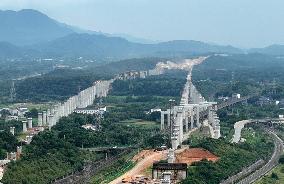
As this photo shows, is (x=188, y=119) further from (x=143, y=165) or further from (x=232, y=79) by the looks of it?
(x=232, y=79)

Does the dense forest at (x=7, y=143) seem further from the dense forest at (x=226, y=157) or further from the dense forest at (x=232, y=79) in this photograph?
the dense forest at (x=232, y=79)

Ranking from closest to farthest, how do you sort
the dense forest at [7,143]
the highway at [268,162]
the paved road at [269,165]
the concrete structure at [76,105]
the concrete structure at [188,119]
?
the paved road at [269,165]
the highway at [268,162]
the dense forest at [7,143]
the concrete structure at [188,119]
the concrete structure at [76,105]

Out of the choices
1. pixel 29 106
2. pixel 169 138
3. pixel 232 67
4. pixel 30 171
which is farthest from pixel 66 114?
pixel 232 67

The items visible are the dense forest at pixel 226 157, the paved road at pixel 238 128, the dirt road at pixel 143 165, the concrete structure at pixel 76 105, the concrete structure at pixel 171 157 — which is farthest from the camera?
the concrete structure at pixel 76 105

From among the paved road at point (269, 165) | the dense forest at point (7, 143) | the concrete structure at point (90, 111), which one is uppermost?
the dense forest at point (7, 143)

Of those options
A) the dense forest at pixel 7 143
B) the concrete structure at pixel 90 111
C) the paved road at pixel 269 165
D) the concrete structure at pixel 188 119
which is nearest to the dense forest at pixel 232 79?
the concrete structure at pixel 90 111

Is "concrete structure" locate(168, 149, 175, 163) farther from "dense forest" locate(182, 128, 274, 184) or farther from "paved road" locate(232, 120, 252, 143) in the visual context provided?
"paved road" locate(232, 120, 252, 143)

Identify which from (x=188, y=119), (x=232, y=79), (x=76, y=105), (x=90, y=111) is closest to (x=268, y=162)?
(x=188, y=119)

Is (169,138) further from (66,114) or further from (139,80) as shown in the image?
(139,80)

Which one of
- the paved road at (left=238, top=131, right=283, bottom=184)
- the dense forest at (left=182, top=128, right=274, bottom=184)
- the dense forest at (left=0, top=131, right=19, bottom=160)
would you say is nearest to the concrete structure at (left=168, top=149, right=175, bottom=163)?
the dense forest at (left=182, top=128, right=274, bottom=184)

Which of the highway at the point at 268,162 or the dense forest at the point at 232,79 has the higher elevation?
the dense forest at the point at 232,79

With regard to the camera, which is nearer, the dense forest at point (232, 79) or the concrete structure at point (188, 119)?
the concrete structure at point (188, 119)
